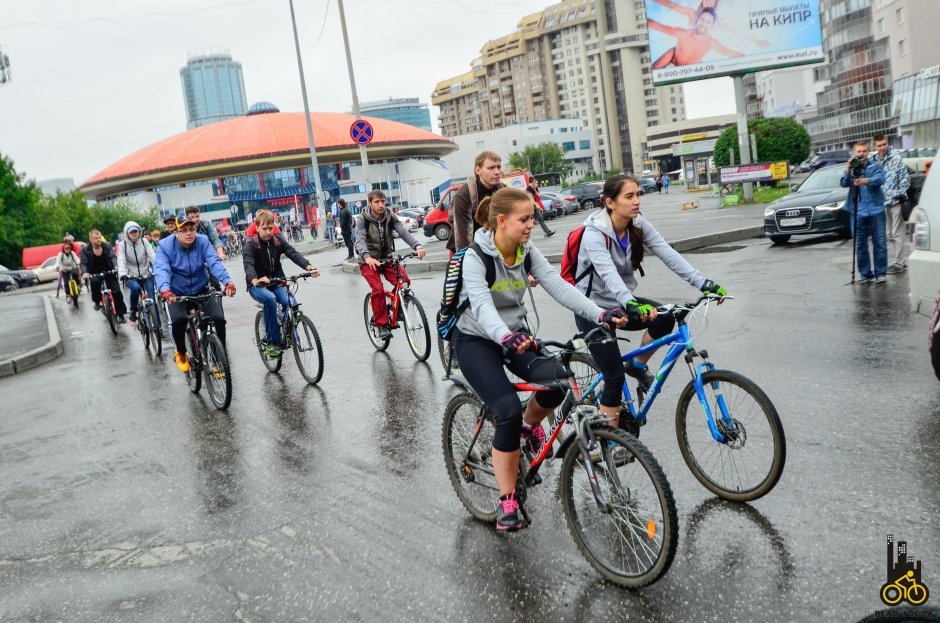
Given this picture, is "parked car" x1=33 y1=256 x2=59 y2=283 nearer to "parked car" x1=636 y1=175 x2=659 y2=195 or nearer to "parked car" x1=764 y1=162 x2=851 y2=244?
"parked car" x1=636 y1=175 x2=659 y2=195

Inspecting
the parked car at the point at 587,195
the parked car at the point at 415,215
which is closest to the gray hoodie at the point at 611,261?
the parked car at the point at 587,195

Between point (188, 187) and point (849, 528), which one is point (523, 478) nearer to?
point (849, 528)

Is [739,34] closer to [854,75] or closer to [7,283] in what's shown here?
[7,283]

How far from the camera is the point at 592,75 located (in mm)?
184375

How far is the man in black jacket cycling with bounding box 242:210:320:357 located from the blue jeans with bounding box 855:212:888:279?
21.9 feet

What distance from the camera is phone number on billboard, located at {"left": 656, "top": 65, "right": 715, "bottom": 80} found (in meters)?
28.2

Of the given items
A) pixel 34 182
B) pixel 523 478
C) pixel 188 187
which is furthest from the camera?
pixel 188 187

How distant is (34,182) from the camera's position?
206 feet

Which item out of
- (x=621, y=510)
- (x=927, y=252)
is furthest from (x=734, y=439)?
(x=927, y=252)

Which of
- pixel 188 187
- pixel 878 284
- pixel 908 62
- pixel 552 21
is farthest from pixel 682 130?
pixel 878 284

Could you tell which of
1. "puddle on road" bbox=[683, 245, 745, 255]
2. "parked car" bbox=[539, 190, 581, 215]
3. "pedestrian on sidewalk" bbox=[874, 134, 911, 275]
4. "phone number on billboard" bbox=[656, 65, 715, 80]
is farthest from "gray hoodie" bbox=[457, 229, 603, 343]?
"parked car" bbox=[539, 190, 581, 215]

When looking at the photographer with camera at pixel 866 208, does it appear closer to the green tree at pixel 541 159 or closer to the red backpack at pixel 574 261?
the red backpack at pixel 574 261

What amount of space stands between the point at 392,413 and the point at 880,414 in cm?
360

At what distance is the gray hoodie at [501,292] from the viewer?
12.9ft
